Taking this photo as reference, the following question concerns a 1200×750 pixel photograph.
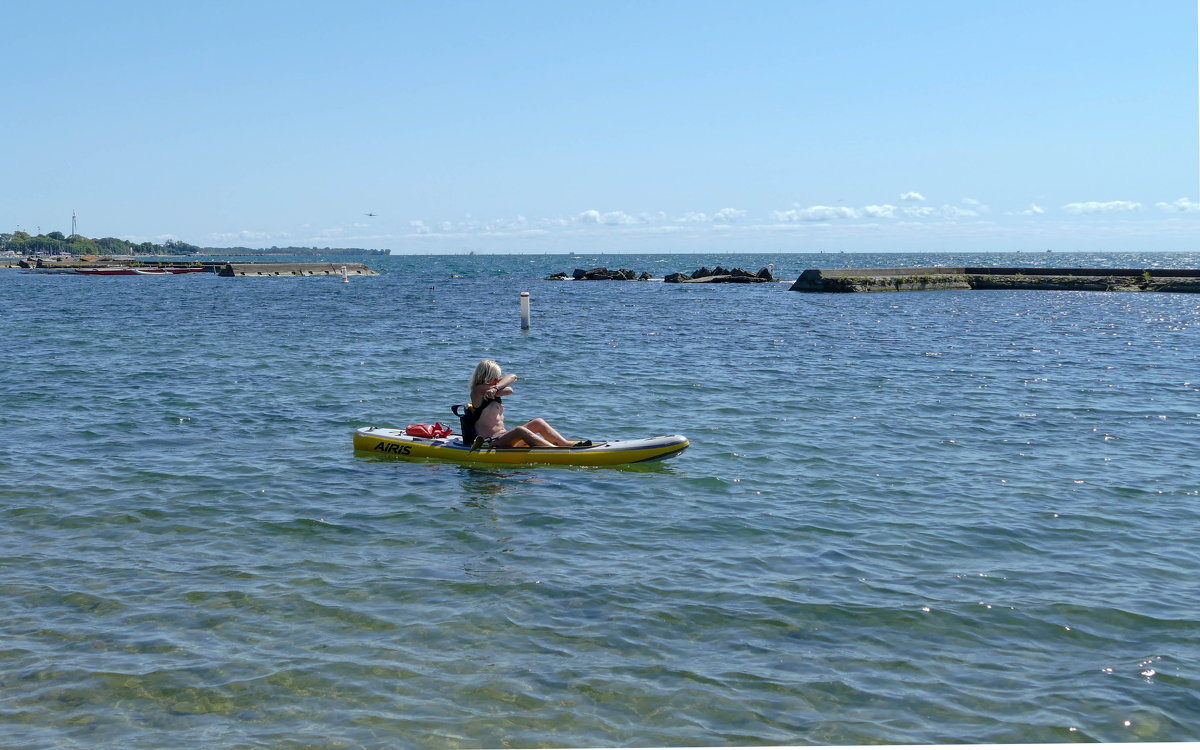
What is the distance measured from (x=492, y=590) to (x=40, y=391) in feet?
54.2

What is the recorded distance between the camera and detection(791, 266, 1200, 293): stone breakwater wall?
68375 millimetres

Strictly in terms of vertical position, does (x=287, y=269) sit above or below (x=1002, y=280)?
above

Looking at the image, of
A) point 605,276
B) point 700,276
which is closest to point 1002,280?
point 700,276

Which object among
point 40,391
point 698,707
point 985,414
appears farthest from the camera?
point 40,391

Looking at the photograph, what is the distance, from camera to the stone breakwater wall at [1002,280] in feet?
224

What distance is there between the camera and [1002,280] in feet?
242

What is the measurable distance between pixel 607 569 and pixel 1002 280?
71.6 metres

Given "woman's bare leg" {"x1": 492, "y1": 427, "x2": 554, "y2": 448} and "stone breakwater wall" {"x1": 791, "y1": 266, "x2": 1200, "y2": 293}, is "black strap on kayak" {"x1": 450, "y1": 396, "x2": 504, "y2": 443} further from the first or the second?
"stone breakwater wall" {"x1": 791, "y1": 266, "x2": 1200, "y2": 293}

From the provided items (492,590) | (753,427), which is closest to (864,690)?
(492,590)

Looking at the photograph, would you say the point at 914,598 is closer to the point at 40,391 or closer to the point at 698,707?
the point at 698,707

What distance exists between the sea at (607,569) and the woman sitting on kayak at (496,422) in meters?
0.44

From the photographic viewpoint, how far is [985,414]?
1877cm

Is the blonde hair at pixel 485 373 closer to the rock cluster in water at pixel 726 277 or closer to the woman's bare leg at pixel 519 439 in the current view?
the woman's bare leg at pixel 519 439

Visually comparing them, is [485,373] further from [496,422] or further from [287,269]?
[287,269]
